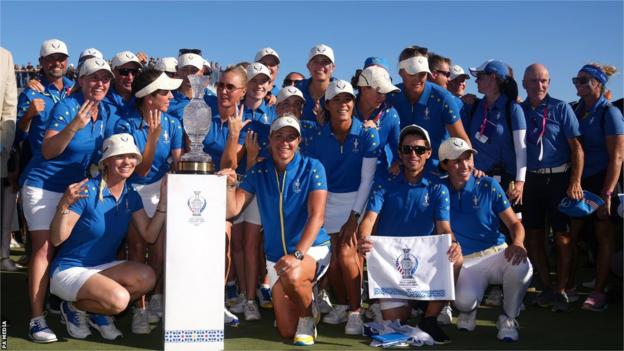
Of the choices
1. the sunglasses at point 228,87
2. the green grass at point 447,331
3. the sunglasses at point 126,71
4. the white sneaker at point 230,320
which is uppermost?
the sunglasses at point 126,71

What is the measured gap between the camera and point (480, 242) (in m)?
6.12

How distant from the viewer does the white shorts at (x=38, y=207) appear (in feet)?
18.4

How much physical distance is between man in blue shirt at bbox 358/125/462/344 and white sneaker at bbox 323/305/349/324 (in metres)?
0.55

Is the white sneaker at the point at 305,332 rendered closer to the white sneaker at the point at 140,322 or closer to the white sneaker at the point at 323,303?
the white sneaker at the point at 323,303

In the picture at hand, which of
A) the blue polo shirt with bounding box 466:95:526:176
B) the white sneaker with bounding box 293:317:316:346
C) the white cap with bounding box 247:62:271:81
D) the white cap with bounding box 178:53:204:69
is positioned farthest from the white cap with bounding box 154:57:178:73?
the blue polo shirt with bounding box 466:95:526:176

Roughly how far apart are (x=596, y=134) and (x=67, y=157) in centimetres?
517

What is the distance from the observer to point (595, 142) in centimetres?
718

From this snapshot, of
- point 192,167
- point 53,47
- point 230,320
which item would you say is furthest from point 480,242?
point 53,47

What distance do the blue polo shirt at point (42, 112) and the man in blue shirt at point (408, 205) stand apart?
9.64 ft

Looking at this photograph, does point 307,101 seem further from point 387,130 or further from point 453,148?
point 453,148

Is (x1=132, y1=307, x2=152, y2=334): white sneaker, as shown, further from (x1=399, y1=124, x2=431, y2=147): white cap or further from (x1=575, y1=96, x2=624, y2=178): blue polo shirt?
(x1=575, y1=96, x2=624, y2=178): blue polo shirt

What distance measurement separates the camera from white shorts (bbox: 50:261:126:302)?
17.7 ft

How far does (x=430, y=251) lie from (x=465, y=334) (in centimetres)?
82

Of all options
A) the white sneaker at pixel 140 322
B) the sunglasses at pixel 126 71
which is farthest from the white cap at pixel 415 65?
the white sneaker at pixel 140 322
